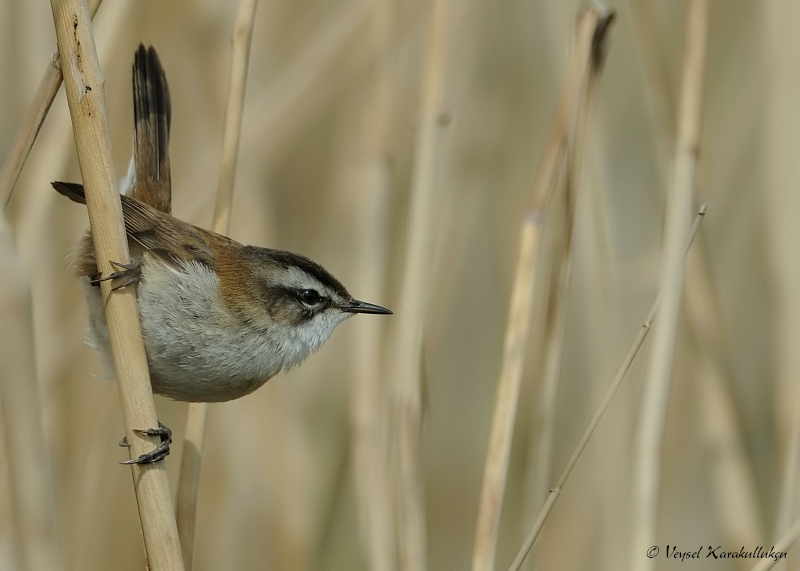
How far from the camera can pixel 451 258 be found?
3088mm

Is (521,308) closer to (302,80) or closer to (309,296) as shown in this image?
(309,296)

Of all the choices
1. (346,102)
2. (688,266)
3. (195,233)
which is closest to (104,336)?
(195,233)

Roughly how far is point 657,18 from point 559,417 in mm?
1659

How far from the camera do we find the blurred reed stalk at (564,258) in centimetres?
235

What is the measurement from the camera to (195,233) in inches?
95.8

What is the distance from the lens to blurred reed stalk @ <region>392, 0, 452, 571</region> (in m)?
2.24

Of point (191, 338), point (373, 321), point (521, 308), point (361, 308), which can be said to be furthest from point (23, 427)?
point (521, 308)

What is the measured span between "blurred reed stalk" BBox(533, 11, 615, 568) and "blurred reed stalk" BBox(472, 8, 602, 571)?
6 centimetres

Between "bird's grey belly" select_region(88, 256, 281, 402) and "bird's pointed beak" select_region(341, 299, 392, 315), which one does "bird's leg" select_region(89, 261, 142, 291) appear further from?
"bird's pointed beak" select_region(341, 299, 392, 315)

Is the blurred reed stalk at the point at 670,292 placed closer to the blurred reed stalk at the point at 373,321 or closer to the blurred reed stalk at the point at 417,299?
the blurred reed stalk at the point at 417,299

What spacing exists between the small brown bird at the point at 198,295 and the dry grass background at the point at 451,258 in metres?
0.26

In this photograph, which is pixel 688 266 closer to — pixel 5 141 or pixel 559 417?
pixel 559 417

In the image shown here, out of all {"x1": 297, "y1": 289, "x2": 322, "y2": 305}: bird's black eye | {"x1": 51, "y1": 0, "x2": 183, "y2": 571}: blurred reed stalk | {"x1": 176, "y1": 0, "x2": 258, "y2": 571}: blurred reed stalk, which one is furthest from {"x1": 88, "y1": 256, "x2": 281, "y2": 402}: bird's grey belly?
{"x1": 51, "y1": 0, "x2": 183, "y2": 571}: blurred reed stalk

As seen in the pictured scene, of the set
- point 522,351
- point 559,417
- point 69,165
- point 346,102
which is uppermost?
point 346,102
